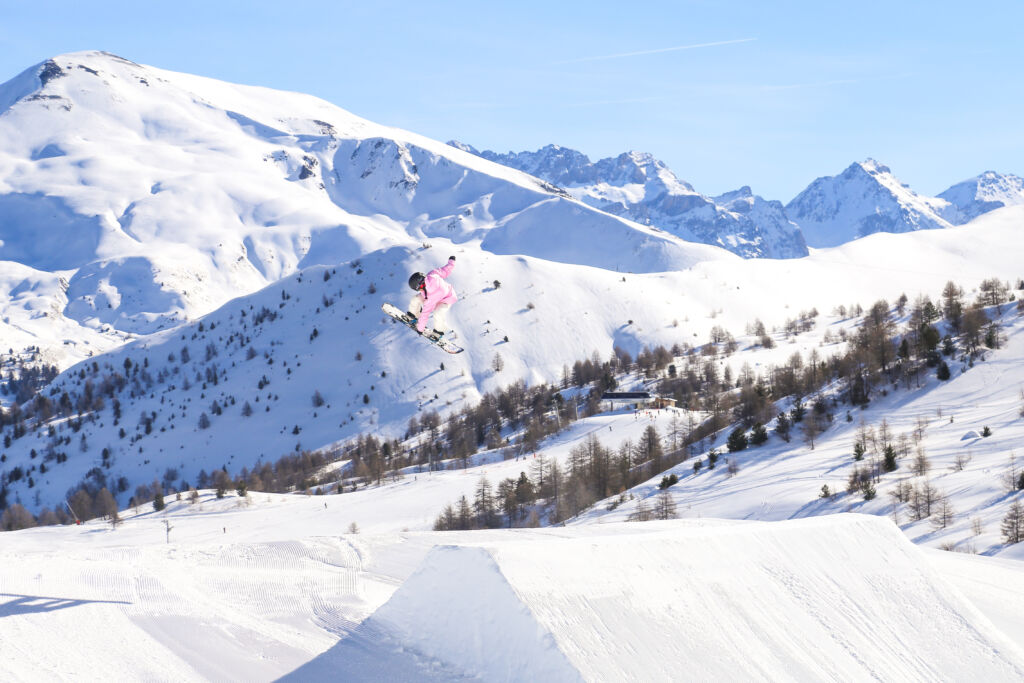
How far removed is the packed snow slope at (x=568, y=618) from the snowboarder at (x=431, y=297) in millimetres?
8092

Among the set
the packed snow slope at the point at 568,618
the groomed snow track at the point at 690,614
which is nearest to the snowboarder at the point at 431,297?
the packed snow slope at the point at 568,618

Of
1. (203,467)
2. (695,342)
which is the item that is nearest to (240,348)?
(203,467)

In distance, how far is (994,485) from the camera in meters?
44.7

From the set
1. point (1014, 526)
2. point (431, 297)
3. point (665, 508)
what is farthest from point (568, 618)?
point (665, 508)

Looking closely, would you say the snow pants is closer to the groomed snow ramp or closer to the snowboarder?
the snowboarder

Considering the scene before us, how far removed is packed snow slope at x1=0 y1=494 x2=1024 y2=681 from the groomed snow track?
4 centimetres

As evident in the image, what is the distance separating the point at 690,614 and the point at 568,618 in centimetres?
276

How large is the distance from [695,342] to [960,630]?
544ft

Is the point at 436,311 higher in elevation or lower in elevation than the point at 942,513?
higher

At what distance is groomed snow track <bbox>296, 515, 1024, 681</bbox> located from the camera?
14.5 metres

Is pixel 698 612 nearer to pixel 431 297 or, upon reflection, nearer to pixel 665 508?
pixel 431 297

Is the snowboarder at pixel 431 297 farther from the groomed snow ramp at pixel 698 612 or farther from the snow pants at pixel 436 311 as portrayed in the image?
the groomed snow ramp at pixel 698 612

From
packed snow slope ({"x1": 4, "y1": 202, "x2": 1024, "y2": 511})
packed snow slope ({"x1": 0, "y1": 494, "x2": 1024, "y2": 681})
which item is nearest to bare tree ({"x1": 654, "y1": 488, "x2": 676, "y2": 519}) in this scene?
packed snow slope ({"x1": 0, "y1": 494, "x2": 1024, "y2": 681})

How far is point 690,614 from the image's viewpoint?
15.6 meters
